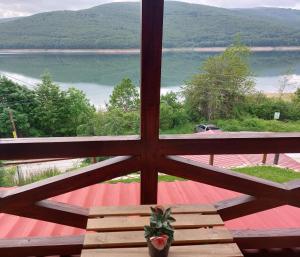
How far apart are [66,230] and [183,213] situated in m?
0.93

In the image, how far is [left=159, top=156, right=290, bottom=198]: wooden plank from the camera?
1.40 m

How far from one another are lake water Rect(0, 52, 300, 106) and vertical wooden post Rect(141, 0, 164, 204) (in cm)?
7

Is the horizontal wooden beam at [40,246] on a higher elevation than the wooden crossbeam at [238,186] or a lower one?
lower

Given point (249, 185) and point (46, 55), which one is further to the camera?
point (249, 185)

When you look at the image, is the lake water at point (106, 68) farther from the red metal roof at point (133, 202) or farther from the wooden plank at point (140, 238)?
the red metal roof at point (133, 202)

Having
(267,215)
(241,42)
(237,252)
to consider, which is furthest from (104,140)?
(267,215)

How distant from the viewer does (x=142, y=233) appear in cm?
120

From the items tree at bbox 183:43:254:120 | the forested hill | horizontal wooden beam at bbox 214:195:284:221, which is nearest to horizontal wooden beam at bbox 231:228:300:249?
horizontal wooden beam at bbox 214:195:284:221

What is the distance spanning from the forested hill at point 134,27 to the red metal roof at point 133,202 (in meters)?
1.21

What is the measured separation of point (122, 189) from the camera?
8.30ft

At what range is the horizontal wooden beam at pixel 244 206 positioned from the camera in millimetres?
1500

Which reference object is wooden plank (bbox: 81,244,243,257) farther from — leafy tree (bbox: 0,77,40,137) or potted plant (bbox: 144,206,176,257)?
leafy tree (bbox: 0,77,40,137)

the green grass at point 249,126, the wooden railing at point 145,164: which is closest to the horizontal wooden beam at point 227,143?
the wooden railing at point 145,164

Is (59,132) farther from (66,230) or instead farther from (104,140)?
(66,230)
